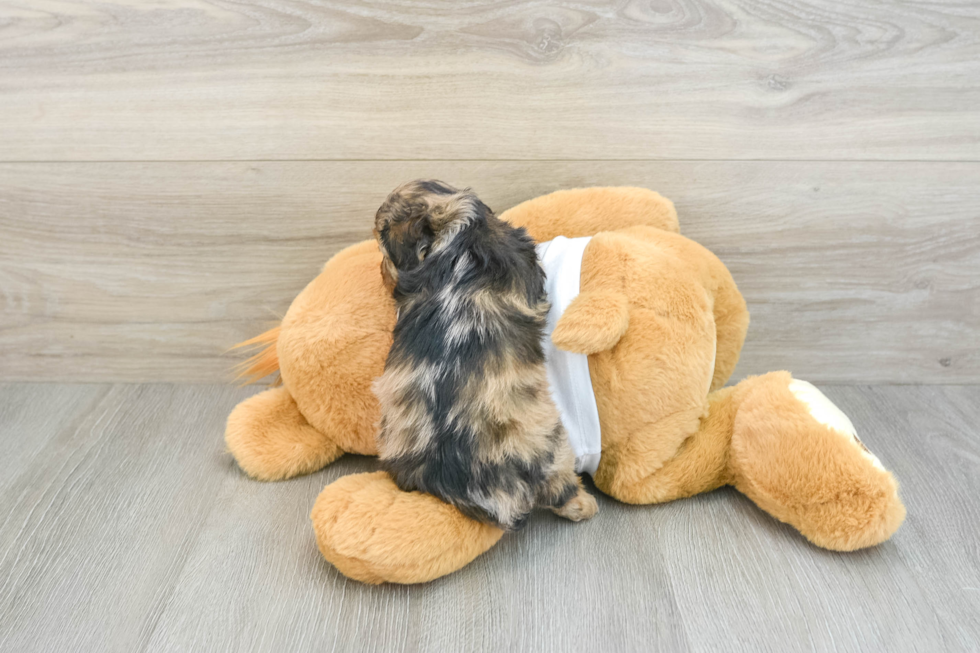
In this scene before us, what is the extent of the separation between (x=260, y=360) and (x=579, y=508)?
1.86 ft

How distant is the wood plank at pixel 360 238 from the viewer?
3.44 ft

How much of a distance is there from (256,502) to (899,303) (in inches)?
40.9

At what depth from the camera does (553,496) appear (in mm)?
803

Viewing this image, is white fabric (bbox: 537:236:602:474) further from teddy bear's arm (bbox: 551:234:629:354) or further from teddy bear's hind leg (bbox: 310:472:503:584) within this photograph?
teddy bear's hind leg (bbox: 310:472:503:584)

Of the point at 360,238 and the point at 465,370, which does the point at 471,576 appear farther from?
the point at 360,238

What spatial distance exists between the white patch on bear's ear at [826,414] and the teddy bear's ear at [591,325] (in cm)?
26

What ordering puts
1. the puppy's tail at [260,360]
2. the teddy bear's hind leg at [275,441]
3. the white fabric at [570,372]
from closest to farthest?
the white fabric at [570,372], the teddy bear's hind leg at [275,441], the puppy's tail at [260,360]

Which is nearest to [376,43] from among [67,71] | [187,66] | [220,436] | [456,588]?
[187,66]

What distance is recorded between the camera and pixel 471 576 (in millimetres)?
787

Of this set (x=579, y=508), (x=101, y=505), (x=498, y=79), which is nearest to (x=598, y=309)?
(x=579, y=508)

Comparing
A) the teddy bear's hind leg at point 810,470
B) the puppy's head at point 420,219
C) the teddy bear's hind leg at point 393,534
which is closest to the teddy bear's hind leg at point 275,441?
the teddy bear's hind leg at point 393,534

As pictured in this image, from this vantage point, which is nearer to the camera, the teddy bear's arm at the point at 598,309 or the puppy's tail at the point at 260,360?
the teddy bear's arm at the point at 598,309

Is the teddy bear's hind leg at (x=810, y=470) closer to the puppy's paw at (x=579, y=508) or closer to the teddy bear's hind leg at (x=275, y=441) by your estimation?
the puppy's paw at (x=579, y=508)

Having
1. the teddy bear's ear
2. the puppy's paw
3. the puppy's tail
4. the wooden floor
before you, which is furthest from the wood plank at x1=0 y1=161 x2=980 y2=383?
the puppy's paw
